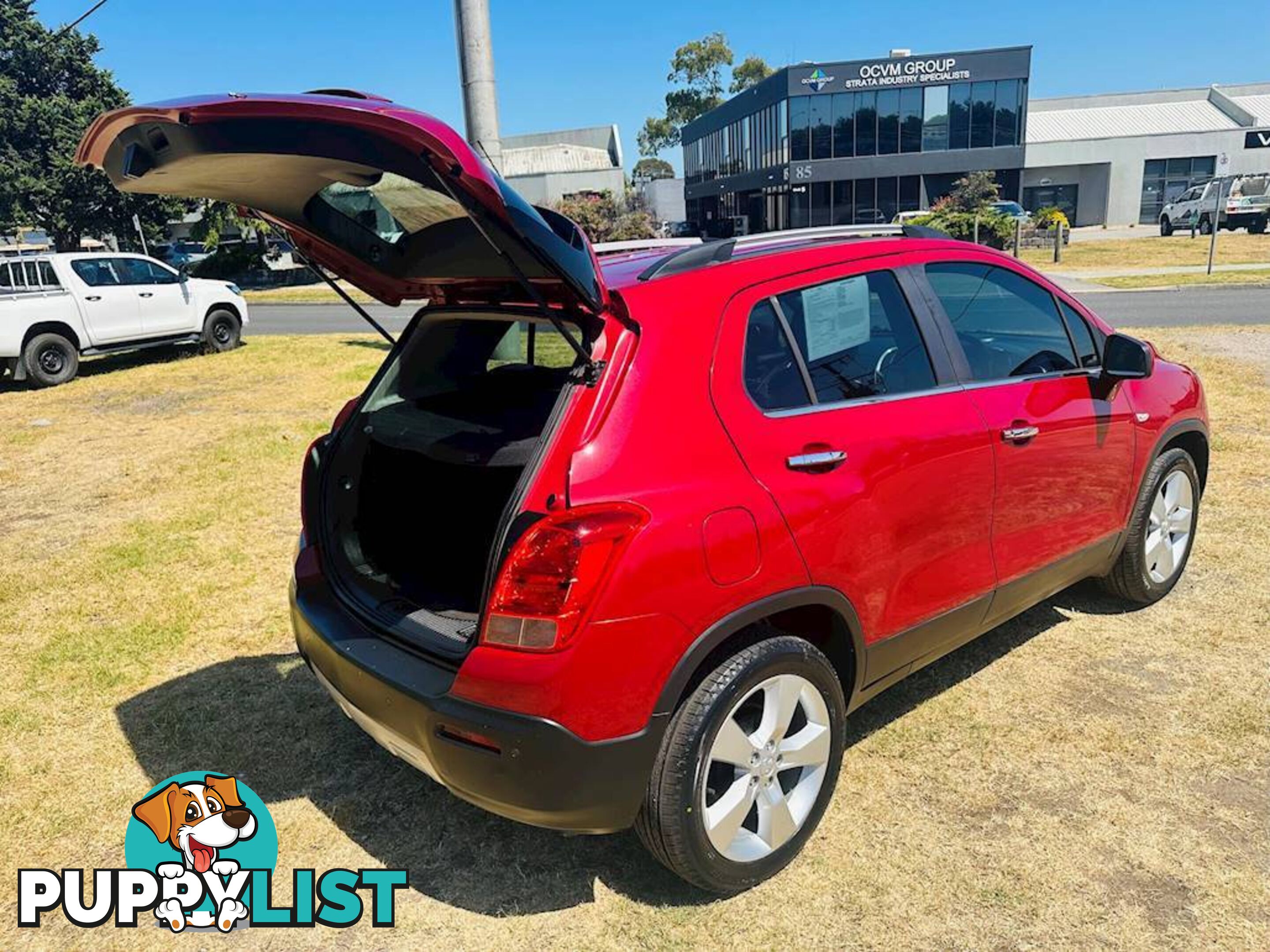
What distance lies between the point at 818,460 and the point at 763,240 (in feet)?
2.99

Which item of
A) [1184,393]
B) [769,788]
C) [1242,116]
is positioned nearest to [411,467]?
[769,788]

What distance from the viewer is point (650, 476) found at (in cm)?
233

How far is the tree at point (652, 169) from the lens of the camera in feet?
290

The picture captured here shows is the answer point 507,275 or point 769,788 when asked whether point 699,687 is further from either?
point 507,275

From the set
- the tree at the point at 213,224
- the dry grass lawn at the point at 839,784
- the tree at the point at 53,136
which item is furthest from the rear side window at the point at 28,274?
the tree at the point at 53,136

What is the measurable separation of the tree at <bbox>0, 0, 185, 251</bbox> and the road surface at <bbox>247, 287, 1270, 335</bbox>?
16.5 meters

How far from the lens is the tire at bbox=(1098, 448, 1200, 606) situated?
13.4ft

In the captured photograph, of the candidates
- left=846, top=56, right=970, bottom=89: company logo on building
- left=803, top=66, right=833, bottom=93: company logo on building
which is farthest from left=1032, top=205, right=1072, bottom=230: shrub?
left=803, top=66, right=833, bottom=93: company logo on building

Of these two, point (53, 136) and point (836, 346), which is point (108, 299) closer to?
point (836, 346)

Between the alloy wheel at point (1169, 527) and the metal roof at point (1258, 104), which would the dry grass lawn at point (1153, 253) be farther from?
Result: the metal roof at point (1258, 104)

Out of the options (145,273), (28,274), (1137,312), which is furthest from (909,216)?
(28,274)

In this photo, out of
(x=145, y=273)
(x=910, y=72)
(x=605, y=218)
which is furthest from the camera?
(x=910, y=72)

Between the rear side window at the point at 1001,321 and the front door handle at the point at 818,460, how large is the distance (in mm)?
888

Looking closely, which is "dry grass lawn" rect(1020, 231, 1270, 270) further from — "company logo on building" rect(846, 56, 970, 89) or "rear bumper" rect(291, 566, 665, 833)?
"rear bumper" rect(291, 566, 665, 833)
